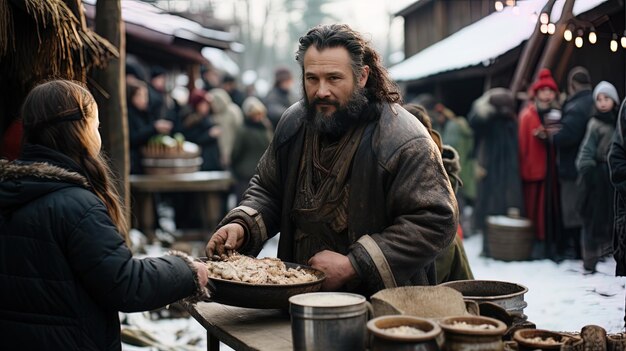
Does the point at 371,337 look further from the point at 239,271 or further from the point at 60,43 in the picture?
the point at 60,43

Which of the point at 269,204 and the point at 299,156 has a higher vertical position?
the point at 299,156

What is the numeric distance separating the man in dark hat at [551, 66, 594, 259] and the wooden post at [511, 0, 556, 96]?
60 centimetres

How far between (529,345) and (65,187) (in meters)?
1.68

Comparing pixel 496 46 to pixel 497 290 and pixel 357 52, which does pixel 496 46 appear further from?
pixel 497 290

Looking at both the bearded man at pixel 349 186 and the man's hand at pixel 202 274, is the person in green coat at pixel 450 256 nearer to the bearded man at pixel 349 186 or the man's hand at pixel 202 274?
the bearded man at pixel 349 186

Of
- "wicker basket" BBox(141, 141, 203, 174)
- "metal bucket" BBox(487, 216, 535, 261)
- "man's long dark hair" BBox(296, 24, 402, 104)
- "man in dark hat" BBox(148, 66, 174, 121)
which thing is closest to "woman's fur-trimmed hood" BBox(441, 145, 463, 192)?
"man's long dark hair" BBox(296, 24, 402, 104)

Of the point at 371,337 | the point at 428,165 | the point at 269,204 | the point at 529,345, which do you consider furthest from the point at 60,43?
the point at 529,345

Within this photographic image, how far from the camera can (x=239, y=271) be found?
3.13 meters

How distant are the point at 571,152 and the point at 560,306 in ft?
13.3

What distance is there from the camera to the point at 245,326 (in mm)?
3082

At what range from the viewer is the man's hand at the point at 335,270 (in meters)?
3.07

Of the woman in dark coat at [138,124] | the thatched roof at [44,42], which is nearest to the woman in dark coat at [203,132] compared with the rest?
the woman in dark coat at [138,124]

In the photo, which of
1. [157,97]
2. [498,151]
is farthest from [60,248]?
[157,97]

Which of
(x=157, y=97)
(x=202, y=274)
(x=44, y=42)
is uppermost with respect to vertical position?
(x=157, y=97)
